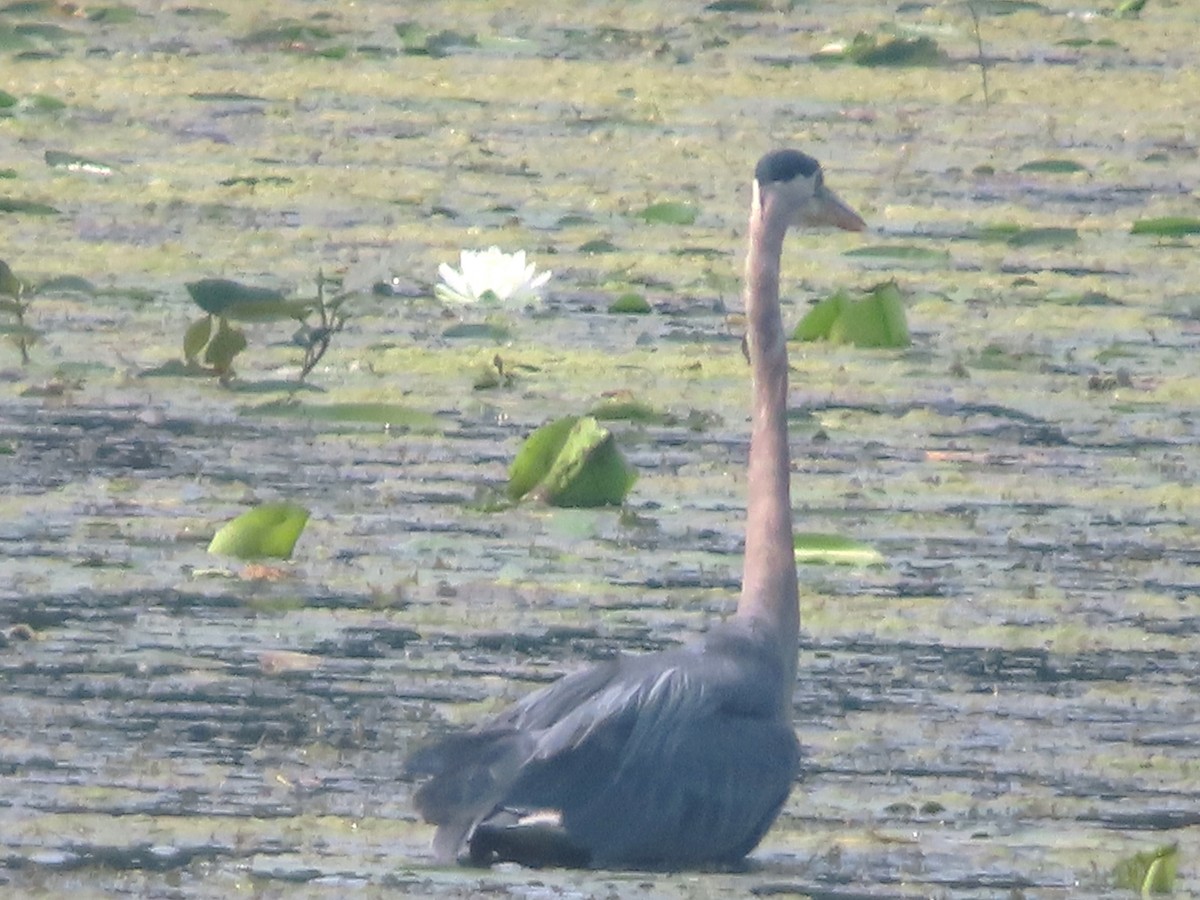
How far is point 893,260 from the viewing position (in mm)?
6551

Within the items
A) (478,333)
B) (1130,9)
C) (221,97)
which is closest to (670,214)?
(478,333)

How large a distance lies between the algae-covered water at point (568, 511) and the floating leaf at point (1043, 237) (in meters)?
0.01

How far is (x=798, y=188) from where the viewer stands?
378cm

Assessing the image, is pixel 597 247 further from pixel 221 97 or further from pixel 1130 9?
pixel 1130 9

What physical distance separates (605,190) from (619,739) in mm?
4317

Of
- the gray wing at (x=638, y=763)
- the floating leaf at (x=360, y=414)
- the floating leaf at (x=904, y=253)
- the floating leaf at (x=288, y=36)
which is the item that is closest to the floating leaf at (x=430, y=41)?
the floating leaf at (x=288, y=36)

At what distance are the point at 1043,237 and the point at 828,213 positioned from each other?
9.47ft

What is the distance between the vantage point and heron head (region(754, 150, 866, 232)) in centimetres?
373

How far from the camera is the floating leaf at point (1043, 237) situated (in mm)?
6691

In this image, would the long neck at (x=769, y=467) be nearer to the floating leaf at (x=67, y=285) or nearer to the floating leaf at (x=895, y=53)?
the floating leaf at (x=67, y=285)

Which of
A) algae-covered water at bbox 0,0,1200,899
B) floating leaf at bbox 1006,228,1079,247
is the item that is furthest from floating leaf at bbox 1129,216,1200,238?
floating leaf at bbox 1006,228,1079,247

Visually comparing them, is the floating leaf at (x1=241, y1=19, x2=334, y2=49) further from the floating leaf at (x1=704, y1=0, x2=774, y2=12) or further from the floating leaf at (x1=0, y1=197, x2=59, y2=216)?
the floating leaf at (x1=0, y1=197, x2=59, y2=216)

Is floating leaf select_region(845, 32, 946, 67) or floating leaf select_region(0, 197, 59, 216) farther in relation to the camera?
floating leaf select_region(845, 32, 946, 67)

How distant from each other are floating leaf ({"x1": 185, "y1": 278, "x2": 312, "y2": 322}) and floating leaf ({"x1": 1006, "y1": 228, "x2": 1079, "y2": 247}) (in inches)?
72.0
